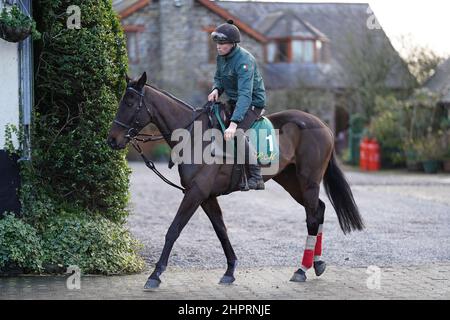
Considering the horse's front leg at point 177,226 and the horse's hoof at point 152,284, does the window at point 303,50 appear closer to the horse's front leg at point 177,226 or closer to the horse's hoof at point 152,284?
the horse's front leg at point 177,226

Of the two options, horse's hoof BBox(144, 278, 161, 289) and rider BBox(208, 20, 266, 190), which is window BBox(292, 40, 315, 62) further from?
horse's hoof BBox(144, 278, 161, 289)

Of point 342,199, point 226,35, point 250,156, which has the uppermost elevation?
point 226,35

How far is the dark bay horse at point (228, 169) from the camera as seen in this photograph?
8.43 meters

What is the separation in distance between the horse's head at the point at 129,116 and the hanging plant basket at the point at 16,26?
1248 millimetres

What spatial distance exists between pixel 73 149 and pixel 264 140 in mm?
2145

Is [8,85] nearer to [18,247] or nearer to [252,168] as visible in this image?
[18,247]

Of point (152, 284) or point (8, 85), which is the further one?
point (8, 85)

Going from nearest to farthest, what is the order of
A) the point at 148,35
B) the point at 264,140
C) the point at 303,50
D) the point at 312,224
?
the point at 264,140 < the point at 312,224 < the point at 148,35 < the point at 303,50

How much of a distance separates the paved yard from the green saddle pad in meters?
1.31

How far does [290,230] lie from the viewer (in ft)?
44.7

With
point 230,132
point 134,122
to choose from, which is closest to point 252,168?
point 230,132

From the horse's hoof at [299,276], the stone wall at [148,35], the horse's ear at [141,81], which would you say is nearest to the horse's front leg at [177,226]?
the horse's ear at [141,81]

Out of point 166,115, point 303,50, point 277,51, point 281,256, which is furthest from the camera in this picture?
point 277,51

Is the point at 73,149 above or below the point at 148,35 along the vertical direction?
below
